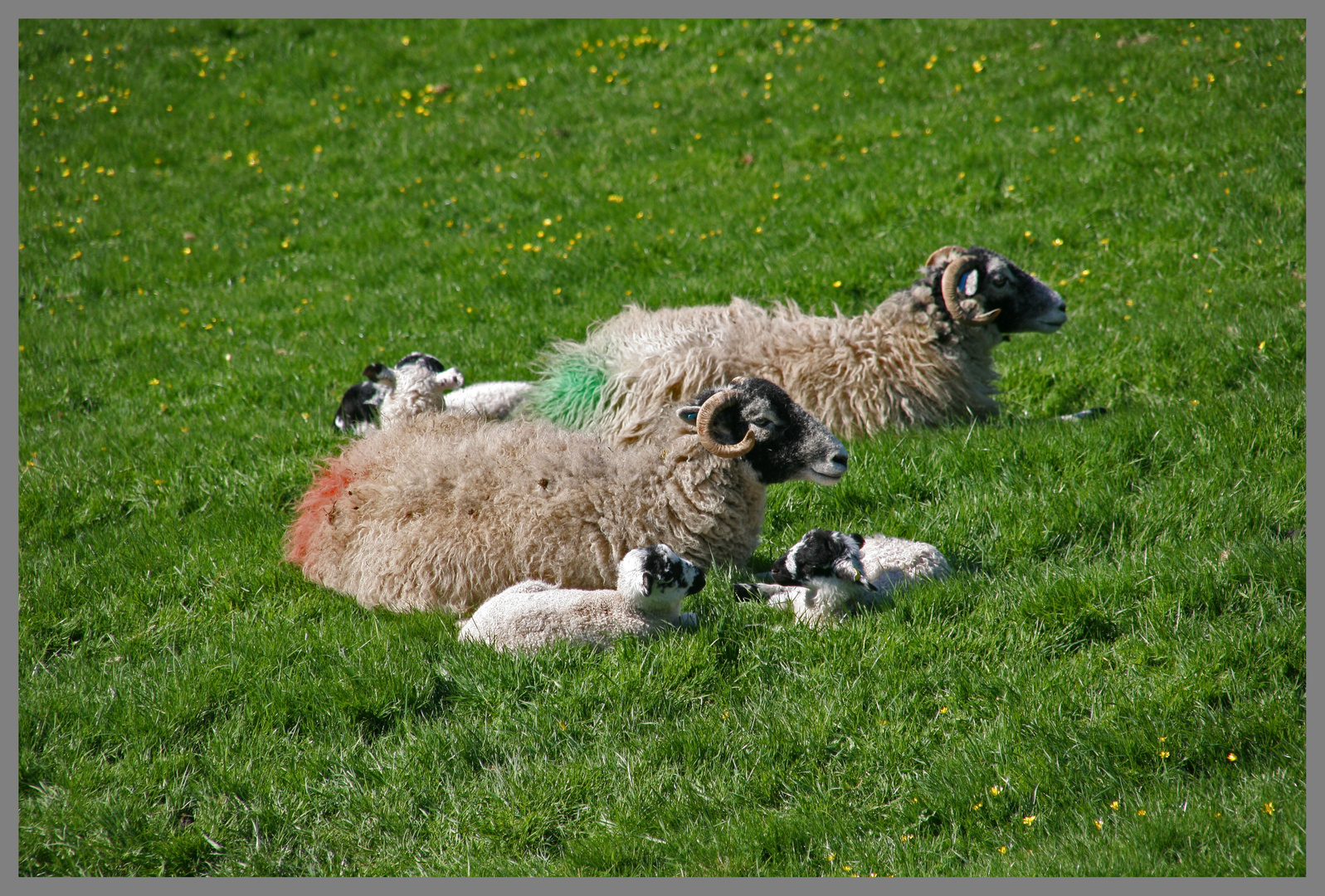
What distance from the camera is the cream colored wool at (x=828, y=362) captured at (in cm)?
759

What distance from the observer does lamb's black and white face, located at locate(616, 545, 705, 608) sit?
4906mm

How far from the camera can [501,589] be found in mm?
5629

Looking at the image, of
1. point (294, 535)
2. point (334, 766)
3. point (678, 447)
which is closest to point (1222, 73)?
point (678, 447)

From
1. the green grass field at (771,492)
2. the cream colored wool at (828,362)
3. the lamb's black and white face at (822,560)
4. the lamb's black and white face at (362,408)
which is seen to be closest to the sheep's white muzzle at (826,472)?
the lamb's black and white face at (822,560)

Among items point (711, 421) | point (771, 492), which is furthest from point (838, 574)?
point (771, 492)

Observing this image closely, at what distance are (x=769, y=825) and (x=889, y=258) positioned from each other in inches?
304

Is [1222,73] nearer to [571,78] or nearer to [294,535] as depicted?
[571,78]

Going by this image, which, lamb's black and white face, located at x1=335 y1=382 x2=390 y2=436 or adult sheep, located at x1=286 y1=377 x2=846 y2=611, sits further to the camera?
lamb's black and white face, located at x1=335 y1=382 x2=390 y2=436

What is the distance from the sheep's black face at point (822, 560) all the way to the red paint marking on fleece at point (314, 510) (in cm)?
274

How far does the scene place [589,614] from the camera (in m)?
5.16

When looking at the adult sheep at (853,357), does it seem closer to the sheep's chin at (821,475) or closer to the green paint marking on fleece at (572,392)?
the green paint marking on fleece at (572,392)

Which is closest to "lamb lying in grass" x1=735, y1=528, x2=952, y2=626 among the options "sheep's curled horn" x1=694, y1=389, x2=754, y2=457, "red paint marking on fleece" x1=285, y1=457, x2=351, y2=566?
"sheep's curled horn" x1=694, y1=389, x2=754, y2=457

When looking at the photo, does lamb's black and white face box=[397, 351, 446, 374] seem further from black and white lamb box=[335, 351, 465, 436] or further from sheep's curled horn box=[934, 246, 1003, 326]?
sheep's curled horn box=[934, 246, 1003, 326]

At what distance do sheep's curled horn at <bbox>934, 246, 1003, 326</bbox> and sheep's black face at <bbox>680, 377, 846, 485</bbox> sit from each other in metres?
2.59
